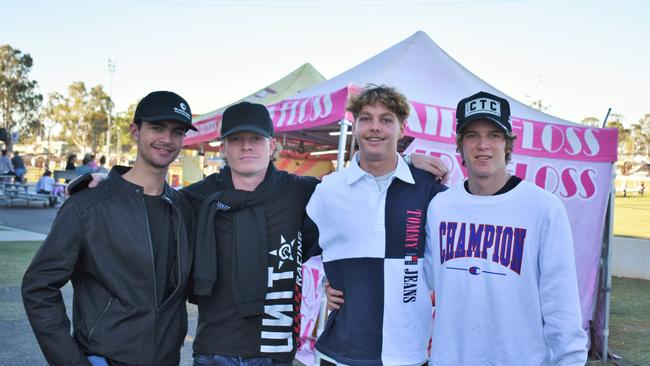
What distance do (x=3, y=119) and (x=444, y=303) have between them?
53.8m

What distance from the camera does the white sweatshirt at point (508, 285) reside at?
187cm

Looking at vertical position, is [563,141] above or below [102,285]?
above

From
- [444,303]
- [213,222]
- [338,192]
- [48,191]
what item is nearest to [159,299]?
[213,222]

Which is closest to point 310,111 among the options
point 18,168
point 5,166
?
point 5,166

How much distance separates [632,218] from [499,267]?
16.0 meters

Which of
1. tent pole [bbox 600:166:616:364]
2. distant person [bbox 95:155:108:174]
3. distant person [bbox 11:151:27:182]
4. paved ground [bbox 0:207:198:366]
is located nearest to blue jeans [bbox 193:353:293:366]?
paved ground [bbox 0:207:198:366]

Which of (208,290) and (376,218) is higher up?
(376,218)

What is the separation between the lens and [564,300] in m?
1.85

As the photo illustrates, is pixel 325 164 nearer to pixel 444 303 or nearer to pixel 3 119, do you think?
pixel 444 303

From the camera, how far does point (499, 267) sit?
6.49 feet

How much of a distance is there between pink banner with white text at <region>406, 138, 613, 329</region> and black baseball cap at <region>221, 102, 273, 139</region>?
329 cm

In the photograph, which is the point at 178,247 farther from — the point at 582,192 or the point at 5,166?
the point at 5,166

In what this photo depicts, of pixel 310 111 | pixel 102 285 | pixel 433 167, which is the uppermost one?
pixel 310 111

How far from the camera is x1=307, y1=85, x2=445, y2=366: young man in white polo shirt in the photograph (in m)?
2.14
